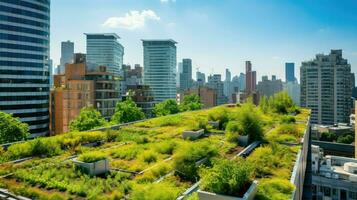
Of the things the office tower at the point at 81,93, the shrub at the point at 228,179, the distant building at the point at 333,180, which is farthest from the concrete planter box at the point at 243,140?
the office tower at the point at 81,93

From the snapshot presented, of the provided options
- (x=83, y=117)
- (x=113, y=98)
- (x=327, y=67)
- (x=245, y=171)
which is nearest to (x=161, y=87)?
(x=327, y=67)

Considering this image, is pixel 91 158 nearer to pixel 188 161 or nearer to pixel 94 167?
pixel 94 167

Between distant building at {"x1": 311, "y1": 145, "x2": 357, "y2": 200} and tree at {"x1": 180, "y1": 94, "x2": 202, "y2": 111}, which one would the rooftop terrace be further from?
tree at {"x1": 180, "y1": 94, "x2": 202, "y2": 111}

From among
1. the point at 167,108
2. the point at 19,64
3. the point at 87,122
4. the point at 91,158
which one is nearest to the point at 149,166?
the point at 91,158

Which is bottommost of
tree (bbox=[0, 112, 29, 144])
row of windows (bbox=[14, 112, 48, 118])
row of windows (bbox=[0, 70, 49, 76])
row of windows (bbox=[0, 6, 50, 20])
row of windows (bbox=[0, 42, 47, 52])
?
row of windows (bbox=[14, 112, 48, 118])

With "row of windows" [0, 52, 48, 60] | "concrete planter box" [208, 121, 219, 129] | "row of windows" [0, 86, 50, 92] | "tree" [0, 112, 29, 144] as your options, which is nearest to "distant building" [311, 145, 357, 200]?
"concrete planter box" [208, 121, 219, 129]

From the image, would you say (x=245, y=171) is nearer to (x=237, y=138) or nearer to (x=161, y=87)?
(x=237, y=138)
